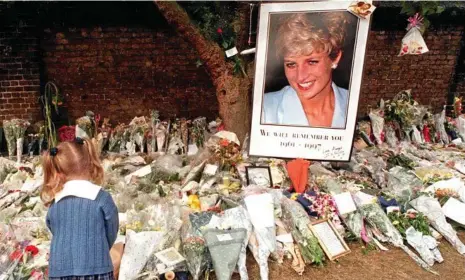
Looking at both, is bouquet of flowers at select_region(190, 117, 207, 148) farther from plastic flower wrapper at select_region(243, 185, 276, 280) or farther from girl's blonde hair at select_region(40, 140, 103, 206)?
girl's blonde hair at select_region(40, 140, 103, 206)

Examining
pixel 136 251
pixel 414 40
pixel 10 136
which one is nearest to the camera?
pixel 136 251

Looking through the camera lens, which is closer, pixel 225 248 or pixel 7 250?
pixel 7 250

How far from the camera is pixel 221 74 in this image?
459 centimetres

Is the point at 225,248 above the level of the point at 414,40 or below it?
below

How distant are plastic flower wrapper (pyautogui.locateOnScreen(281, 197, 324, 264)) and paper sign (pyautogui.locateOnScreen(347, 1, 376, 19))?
6.42 ft

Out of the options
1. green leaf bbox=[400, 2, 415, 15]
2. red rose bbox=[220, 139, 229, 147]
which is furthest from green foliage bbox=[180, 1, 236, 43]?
green leaf bbox=[400, 2, 415, 15]

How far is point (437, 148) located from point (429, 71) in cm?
168

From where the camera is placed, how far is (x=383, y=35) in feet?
20.7

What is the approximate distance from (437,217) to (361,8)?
2.14 meters

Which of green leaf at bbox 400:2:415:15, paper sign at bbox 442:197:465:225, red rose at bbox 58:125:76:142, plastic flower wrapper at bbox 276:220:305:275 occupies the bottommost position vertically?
plastic flower wrapper at bbox 276:220:305:275

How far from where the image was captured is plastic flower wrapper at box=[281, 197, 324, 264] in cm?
326

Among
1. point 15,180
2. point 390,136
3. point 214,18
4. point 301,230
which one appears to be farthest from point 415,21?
point 15,180

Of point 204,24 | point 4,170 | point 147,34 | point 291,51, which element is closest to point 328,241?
point 291,51

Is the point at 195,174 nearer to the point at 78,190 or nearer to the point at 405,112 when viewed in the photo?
the point at 78,190
